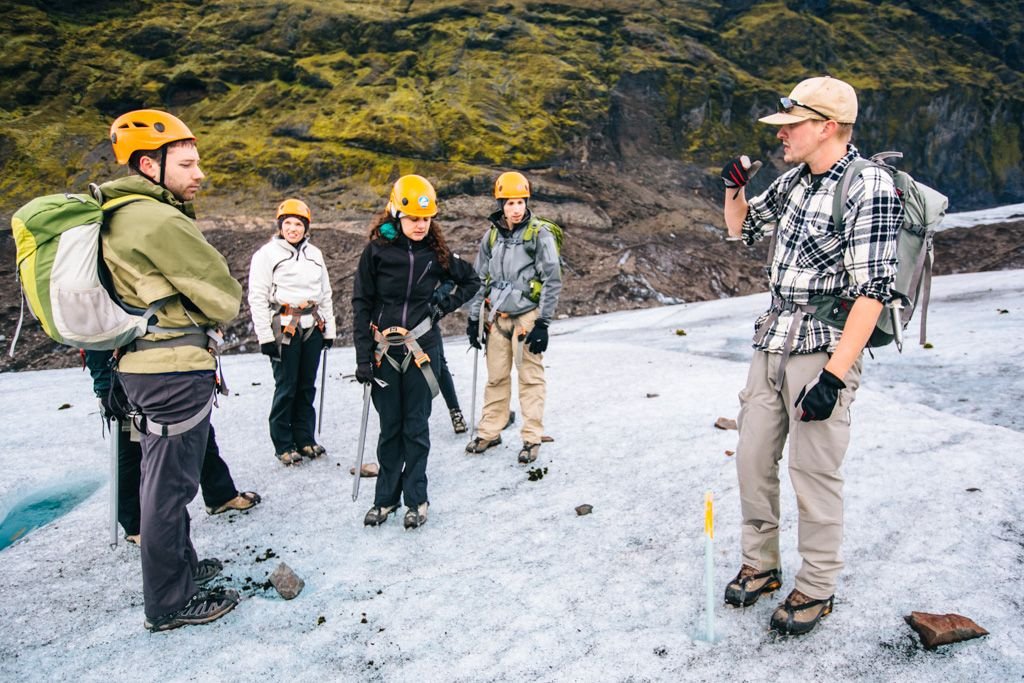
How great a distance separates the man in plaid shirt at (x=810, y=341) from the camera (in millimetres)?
3387

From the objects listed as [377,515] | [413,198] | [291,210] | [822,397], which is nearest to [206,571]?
[377,515]

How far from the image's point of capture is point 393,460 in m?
5.68

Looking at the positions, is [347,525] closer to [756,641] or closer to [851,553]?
[756,641]

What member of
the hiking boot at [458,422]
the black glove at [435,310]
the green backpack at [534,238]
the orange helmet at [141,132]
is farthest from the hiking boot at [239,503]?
the green backpack at [534,238]

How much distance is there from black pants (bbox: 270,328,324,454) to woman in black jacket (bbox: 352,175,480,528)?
1.77m

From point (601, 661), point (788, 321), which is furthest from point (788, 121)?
point (601, 661)

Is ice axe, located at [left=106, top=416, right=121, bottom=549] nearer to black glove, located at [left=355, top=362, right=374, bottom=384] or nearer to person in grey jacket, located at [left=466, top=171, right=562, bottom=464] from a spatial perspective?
black glove, located at [left=355, top=362, right=374, bottom=384]

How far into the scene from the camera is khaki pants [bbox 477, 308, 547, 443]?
698cm

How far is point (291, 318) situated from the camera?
6.94m

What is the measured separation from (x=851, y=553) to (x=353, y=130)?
25985 mm

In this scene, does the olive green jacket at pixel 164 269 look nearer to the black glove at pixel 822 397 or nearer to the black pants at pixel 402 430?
the black pants at pixel 402 430

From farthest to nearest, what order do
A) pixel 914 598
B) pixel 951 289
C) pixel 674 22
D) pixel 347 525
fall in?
pixel 674 22 → pixel 951 289 → pixel 347 525 → pixel 914 598

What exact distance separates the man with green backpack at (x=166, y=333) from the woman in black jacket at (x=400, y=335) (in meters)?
1.41

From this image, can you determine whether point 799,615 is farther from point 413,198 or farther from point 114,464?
point 114,464
